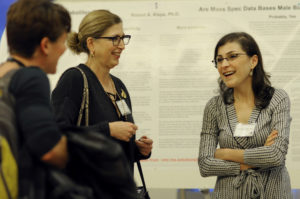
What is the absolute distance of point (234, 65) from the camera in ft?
7.93

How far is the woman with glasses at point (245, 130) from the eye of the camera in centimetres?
220

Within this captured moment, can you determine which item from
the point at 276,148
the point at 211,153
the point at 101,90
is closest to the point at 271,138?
the point at 276,148

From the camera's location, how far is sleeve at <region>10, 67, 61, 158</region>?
3.71 feet

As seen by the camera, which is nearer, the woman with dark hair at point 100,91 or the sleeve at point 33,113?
the sleeve at point 33,113

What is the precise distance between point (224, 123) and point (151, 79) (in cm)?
126

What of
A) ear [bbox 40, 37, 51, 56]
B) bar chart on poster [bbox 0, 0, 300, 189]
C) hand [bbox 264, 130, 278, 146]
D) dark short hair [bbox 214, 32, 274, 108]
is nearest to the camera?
ear [bbox 40, 37, 51, 56]

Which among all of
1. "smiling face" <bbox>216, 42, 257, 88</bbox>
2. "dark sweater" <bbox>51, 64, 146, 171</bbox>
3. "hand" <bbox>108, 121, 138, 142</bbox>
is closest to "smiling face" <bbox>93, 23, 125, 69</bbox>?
"dark sweater" <bbox>51, 64, 146, 171</bbox>

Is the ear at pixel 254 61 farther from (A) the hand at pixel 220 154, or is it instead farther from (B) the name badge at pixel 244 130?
(A) the hand at pixel 220 154

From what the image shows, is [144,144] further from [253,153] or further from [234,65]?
[234,65]

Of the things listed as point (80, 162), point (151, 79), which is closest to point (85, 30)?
point (80, 162)

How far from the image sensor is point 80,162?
49.7 inches

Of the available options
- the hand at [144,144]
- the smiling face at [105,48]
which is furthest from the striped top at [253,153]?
the smiling face at [105,48]

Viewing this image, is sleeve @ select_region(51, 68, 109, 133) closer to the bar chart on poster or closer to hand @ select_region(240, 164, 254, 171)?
hand @ select_region(240, 164, 254, 171)

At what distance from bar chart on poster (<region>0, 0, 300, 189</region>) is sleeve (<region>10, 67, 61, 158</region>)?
2328 mm
